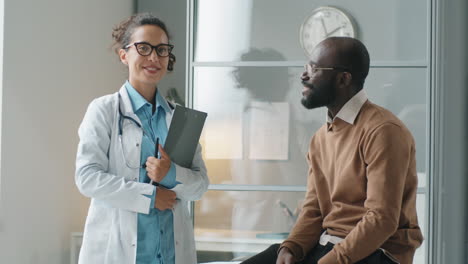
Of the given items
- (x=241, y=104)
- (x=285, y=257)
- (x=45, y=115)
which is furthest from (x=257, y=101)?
(x=285, y=257)

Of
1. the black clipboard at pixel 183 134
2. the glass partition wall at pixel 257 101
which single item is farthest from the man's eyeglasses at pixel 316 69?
the glass partition wall at pixel 257 101

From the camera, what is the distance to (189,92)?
13.1 feet

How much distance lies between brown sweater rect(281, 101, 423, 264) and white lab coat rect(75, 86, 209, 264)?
46 centimetres

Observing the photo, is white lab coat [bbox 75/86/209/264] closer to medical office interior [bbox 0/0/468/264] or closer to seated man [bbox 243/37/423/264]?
seated man [bbox 243/37/423/264]

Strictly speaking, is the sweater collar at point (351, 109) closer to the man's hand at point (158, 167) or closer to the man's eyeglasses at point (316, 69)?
the man's eyeglasses at point (316, 69)

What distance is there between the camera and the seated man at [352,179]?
1593 millimetres

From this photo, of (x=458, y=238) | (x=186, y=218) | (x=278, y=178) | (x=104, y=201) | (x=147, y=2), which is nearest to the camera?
(x=458, y=238)

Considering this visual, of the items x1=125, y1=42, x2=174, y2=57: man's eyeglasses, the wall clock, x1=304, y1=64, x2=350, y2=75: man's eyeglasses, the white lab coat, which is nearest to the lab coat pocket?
the white lab coat

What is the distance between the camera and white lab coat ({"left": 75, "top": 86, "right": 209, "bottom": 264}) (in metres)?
1.91

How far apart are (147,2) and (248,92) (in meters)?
2.01

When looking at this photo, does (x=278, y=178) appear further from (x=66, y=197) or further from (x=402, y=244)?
(x=402, y=244)

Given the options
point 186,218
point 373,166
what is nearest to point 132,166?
point 186,218

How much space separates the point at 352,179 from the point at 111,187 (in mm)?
741

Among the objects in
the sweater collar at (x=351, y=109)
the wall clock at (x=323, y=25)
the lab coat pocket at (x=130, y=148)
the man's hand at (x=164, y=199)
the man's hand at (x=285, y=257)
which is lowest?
the man's hand at (x=285, y=257)
